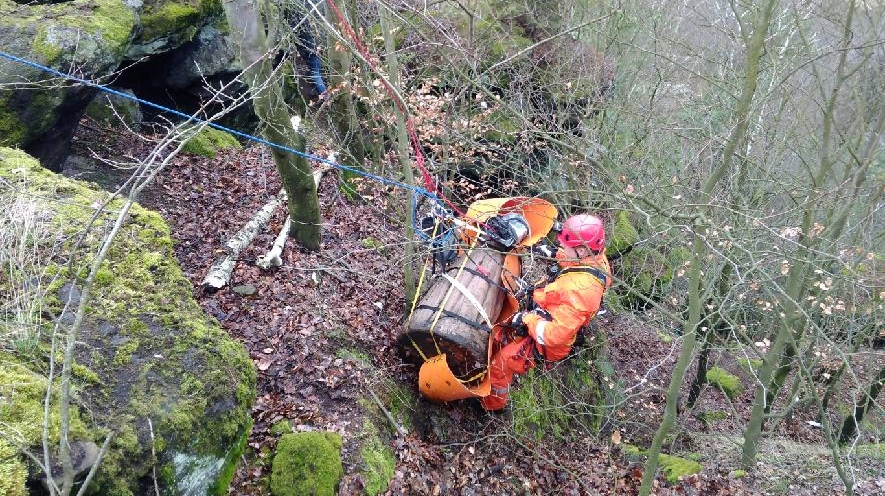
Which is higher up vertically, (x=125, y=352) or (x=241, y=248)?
(x=125, y=352)

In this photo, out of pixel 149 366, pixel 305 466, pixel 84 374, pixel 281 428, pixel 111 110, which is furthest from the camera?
pixel 111 110

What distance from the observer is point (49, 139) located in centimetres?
665

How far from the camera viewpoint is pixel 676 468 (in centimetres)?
737

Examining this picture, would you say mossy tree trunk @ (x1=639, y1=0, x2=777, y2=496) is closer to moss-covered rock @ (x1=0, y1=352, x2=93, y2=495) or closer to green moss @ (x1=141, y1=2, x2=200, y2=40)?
moss-covered rock @ (x1=0, y1=352, x2=93, y2=495)

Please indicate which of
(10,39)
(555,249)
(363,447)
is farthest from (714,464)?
(10,39)

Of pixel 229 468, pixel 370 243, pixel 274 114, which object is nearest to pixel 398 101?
pixel 274 114

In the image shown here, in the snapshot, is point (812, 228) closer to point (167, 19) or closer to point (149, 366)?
point (149, 366)

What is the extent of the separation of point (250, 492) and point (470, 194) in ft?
26.7

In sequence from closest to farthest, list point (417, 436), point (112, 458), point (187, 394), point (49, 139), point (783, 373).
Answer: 1. point (112, 458)
2. point (187, 394)
3. point (417, 436)
4. point (49, 139)
5. point (783, 373)

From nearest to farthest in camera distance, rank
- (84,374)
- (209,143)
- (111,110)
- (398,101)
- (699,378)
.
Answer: (84,374) → (398,101) → (111,110) → (209,143) → (699,378)

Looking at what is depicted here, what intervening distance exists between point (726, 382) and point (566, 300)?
1015 cm

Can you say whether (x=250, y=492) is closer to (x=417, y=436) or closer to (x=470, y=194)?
(x=417, y=436)

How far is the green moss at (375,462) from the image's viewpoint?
4.70 m

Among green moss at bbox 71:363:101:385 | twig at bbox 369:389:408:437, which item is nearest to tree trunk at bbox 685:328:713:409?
twig at bbox 369:389:408:437
